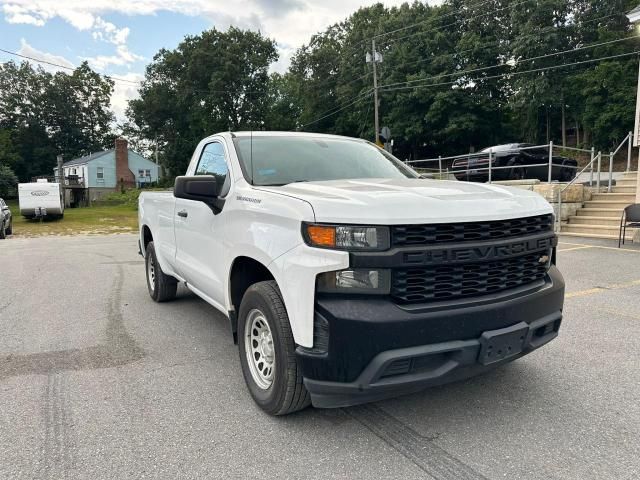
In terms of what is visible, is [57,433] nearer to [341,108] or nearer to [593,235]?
[593,235]

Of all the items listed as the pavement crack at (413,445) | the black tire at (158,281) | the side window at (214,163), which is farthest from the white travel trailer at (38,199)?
the pavement crack at (413,445)

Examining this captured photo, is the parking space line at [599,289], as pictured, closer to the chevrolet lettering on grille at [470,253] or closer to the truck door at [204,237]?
the chevrolet lettering on grille at [470,253]

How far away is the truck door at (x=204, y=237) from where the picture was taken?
3648mm

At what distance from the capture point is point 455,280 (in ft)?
8.41

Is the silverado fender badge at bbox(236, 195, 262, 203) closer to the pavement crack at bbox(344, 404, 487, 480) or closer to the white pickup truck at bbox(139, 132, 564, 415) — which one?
the white pickup truck at bbox(139, 132, 564, 415)

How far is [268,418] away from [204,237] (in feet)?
5.32

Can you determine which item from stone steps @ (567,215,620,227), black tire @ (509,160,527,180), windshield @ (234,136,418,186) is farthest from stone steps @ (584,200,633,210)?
windshield @ (234,136,418,186)

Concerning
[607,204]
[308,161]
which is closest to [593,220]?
[607,204]

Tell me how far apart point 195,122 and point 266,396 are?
54076 mm

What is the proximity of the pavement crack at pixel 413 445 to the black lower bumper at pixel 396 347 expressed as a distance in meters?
0.38

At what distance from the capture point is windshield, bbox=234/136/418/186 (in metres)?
3.62

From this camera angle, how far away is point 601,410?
9.96 ft

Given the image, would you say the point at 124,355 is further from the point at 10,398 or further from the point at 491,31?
the point at 491,31

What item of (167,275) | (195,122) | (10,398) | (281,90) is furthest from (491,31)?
(10,398)
